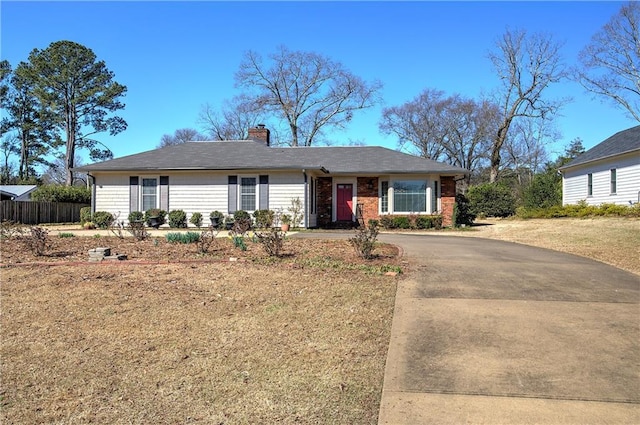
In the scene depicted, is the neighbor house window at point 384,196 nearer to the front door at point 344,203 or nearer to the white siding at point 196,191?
the front door at point 344,203

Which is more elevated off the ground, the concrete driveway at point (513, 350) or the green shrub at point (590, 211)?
the green shrub at point (590, 211)

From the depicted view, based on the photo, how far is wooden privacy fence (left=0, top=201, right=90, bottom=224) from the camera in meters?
26.6

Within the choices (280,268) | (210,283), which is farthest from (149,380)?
(280,268)

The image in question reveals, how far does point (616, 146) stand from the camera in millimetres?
25766

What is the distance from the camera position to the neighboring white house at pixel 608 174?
23062 mm

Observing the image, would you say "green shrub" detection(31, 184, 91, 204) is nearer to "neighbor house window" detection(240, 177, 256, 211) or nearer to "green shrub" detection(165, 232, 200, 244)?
"neighbor house window" detection(240, 177, 256, 211)

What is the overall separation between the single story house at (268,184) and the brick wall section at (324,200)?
0.05 metres

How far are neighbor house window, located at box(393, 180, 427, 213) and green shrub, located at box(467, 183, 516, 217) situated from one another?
30.5ft

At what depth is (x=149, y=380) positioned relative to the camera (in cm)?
388

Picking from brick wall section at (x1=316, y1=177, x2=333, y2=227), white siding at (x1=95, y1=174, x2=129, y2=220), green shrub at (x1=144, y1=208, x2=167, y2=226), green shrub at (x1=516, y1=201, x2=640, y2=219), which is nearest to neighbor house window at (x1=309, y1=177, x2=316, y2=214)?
brick wall section at (x1=316, y1=177, x2=333, y2=227)

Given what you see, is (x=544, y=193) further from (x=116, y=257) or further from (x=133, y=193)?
(x=116, y=257)

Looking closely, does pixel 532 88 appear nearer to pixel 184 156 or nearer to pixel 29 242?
pixel 184 156

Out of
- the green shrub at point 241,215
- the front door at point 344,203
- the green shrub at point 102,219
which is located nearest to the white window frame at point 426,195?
the front door at point 344,203

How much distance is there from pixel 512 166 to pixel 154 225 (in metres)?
40.3
